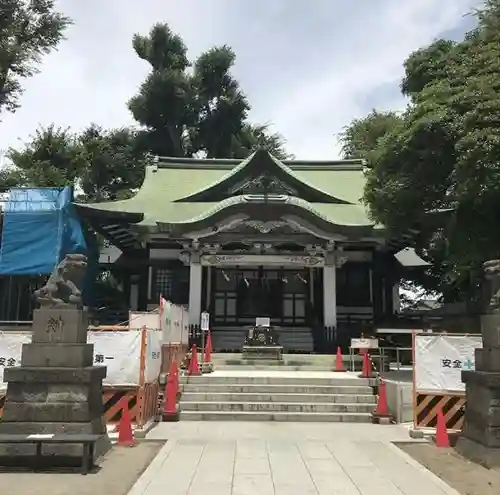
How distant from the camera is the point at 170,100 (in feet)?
153

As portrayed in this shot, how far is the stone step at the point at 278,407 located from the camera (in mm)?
11805

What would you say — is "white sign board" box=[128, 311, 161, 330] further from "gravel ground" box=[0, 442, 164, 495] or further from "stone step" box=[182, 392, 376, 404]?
"gravel ground" box=[0, 442, 164, 495]

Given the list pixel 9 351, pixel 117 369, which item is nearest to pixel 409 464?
pixel 117 369

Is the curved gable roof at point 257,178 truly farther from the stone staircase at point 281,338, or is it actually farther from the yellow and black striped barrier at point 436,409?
the yellow and black striped barrier at point 436,409

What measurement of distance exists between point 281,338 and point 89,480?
14.7 metres

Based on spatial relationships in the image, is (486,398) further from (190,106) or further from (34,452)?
(190,106)

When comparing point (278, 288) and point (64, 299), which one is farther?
point (278, 288)

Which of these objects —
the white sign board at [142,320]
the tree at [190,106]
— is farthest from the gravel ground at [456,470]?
the tree at [190,106]

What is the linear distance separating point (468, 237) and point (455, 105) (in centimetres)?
311

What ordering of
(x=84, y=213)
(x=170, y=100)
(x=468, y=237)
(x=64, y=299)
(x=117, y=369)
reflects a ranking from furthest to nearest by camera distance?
(x=170, y=100) < (x=84, y=213) < (x=468, y=237) < (x=117, y=369) < (x=64, y=299)

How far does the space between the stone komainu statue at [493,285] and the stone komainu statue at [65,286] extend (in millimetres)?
6052

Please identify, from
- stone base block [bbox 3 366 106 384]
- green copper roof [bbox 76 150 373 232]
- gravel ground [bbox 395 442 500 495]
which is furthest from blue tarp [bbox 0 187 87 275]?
gravel ground [bbox 395 442 500 495]

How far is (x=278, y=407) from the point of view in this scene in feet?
39.0

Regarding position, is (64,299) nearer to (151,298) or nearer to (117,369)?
(117,369)
